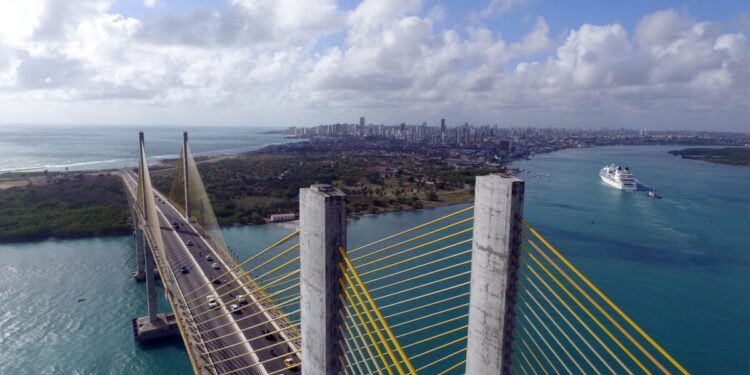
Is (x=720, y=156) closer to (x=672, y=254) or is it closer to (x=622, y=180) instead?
(x=622, y=180)

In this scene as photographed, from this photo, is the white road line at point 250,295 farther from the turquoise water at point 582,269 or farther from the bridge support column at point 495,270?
the bridge support column at point 495,270

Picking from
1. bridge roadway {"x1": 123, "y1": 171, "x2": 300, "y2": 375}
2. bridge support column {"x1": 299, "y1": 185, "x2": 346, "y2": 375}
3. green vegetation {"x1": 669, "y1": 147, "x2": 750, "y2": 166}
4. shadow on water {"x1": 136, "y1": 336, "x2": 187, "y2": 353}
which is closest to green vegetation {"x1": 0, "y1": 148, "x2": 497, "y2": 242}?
bridge roadway {"x1": 123, "y1": 171, "x2": 300, "y2": 375}

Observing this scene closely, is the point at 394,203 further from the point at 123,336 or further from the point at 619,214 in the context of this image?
the point at 123,336

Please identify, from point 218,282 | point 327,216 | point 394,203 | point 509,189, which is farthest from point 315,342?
point 394,203

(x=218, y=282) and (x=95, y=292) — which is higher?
(x=218, y=282)

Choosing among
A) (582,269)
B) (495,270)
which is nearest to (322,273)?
(495,270)

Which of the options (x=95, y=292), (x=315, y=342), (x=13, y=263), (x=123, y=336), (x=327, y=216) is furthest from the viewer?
(x=13, y=263)

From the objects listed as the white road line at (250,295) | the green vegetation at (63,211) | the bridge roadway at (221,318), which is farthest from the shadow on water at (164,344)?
the green vegetation at (63,211)
